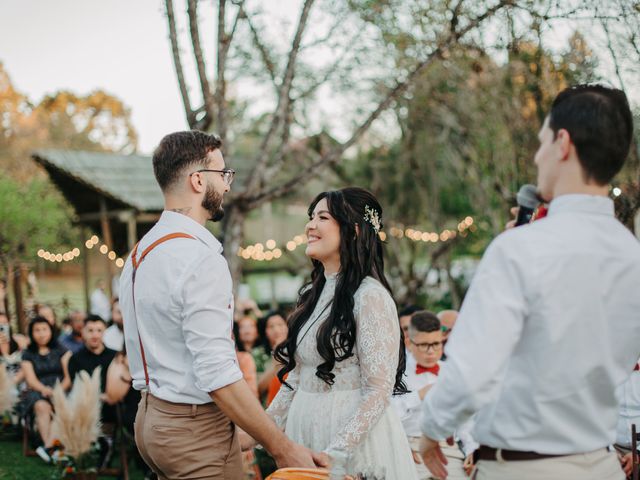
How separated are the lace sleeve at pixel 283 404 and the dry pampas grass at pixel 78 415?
A: 287 cm

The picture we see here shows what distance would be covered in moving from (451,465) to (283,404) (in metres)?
2.09

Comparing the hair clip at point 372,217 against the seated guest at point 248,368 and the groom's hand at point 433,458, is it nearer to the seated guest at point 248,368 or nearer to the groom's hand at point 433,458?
the groom's hand at point 433,458

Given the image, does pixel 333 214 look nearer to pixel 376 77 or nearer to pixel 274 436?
pixel 274 436

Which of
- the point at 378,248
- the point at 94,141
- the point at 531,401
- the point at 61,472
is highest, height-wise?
the point at 94,141

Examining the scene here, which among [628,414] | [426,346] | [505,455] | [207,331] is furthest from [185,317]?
Result: [426,346]

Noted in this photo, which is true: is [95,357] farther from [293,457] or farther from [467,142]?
[467,142]

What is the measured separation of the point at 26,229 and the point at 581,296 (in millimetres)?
18188

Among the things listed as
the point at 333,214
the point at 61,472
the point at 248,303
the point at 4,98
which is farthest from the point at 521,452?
the point at 4,98

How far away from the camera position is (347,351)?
2830 millimetres

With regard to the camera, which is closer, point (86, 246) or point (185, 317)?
point (185, 317)

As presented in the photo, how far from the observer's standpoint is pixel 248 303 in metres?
11.3

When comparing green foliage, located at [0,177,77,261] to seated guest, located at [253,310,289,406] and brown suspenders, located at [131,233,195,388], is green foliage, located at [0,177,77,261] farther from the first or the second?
brown suspenders, located at [131,233,195,388]

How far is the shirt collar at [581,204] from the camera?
1872 millimetres

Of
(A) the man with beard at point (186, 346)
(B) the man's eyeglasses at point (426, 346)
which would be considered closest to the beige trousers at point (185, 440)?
(A) the man with beard at point (186, 346)
